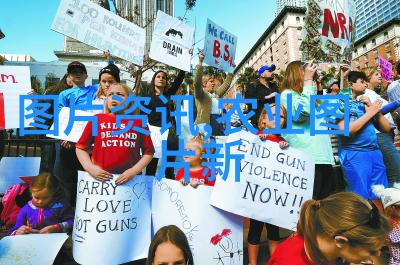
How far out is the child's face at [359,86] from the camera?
12.0 feet

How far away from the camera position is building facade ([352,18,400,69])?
5878cm

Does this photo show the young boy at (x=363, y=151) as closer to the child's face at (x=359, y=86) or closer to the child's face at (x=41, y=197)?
the child's face at (x=359, y=86)

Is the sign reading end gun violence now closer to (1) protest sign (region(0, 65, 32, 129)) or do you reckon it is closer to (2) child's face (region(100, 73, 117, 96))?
(2) child's face (region(100, 73, 117, 96))

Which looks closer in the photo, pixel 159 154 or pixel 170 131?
pixel 159 154

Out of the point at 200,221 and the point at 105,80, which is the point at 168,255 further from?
the point at 105,80

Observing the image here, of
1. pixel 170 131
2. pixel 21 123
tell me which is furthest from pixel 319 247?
pixel 21 123

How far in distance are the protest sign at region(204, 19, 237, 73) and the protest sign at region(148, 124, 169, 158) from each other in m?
2.22

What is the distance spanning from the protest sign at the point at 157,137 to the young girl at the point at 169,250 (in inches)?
80.9

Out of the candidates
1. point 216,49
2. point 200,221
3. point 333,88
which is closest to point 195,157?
point 200,221

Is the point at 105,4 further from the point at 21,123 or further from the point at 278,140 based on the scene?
the point at 278,140

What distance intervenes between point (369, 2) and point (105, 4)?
145071 mm

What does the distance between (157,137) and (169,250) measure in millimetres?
2230

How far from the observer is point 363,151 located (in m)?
3.14

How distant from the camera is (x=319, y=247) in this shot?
1.41 meters
